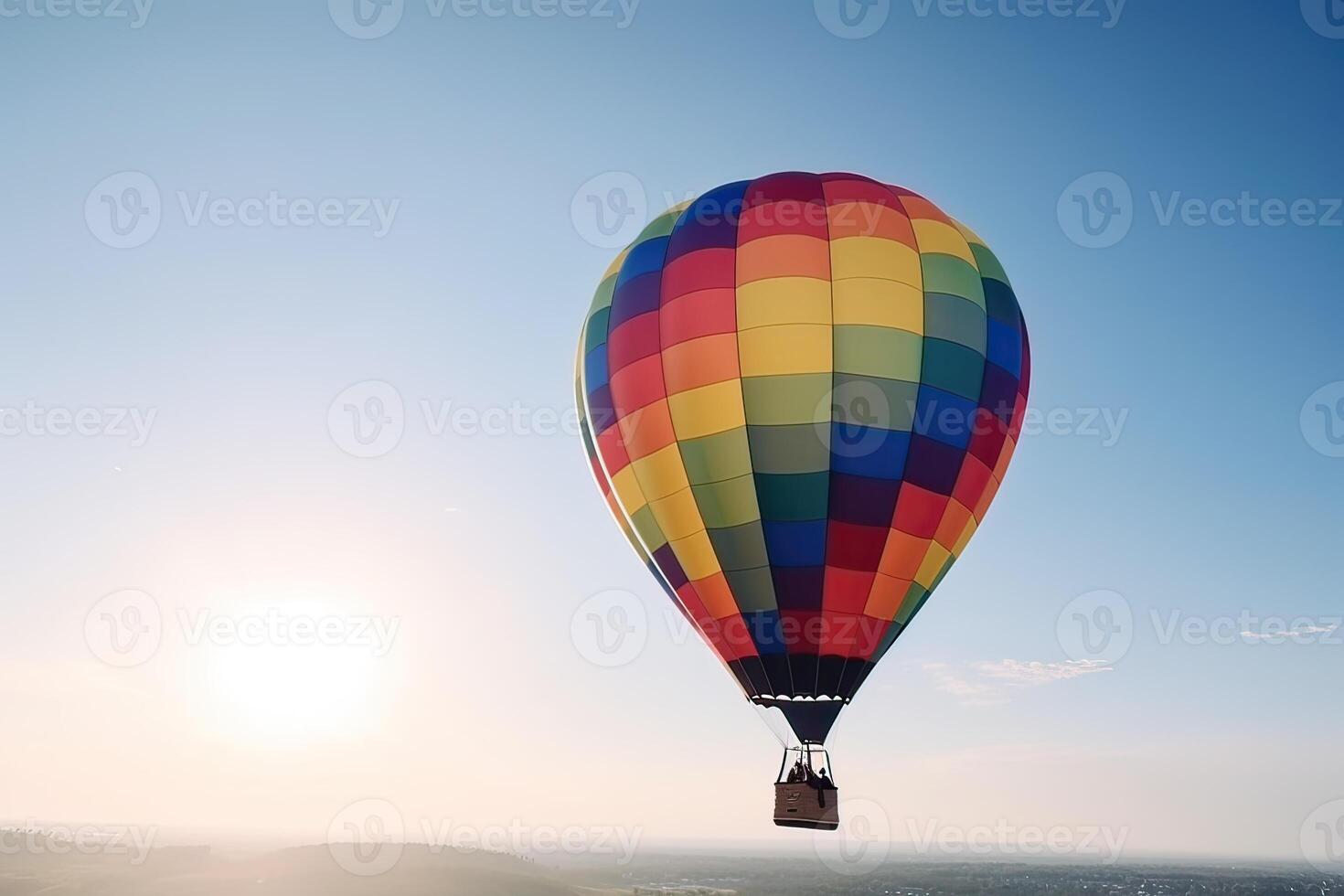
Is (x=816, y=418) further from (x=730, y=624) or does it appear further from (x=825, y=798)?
(x=825, y=798)

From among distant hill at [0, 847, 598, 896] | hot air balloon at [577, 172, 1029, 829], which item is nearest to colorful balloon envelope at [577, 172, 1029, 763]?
hot air balloon at [577, 172, 1029, 829]

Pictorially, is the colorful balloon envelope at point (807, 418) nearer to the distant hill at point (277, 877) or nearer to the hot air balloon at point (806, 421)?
the hot air balloon at point (806, 421)

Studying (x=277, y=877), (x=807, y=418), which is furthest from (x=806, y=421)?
(x=277, y=877)

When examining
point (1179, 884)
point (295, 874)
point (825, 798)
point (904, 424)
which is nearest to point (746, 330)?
point (904, 424)

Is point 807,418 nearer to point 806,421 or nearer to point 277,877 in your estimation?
point 806,421

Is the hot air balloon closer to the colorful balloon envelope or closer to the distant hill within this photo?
the colorful balloon envelope
